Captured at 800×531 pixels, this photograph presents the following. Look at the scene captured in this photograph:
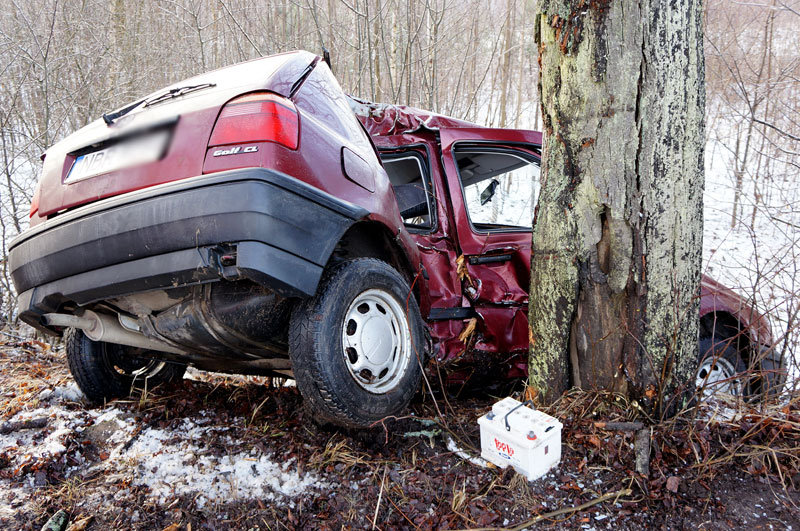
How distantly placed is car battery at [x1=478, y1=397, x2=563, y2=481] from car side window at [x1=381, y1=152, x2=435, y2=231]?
1.54 meters

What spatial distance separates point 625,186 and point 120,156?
83.6 inches

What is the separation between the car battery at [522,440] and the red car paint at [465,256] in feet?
3.16

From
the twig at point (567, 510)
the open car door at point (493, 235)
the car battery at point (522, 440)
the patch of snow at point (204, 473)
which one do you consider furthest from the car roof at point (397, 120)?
the twig at point (567, 510)

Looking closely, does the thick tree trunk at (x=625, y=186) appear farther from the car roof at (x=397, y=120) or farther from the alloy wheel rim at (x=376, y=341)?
the car roof at (x=397, y=120)

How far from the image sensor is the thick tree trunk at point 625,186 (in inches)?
85.7

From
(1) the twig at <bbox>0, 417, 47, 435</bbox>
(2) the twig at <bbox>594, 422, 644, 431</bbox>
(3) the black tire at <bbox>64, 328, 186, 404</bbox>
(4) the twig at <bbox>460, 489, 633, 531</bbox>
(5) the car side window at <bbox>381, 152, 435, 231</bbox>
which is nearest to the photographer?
(4) the twig at <bbox>460, 489, 633, 531</bbox>

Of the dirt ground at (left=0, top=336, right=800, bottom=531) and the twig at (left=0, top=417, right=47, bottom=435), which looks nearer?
the dirt ground at (left=0, top=336, right=800, bottom=531)

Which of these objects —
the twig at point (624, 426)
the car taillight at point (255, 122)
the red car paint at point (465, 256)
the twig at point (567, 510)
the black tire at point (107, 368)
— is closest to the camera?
the twig at point (567, 510)

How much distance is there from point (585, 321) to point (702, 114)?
1030mm

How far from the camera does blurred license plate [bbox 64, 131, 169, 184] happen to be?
6.86 feet

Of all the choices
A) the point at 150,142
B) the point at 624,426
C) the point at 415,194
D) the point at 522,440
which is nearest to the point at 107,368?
the point at 150,142

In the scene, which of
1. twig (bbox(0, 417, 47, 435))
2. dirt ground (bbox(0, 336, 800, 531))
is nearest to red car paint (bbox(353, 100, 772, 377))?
dirt ground (bbox(0, 336, 800, 531))

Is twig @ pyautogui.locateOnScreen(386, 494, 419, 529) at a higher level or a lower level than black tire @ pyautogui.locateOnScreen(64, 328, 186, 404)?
lower

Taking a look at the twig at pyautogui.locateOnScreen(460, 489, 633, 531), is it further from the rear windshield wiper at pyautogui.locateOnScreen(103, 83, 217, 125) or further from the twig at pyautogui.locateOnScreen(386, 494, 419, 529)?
the rear windshield wiper at pyautogui.locateOnScreen(103, 83, 217, 125)
